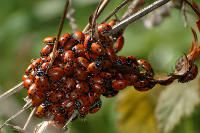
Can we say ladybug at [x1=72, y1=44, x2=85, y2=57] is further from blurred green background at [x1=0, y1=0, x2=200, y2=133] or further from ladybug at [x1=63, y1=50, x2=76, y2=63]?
blurred green background at [x1=0, y1=0, x2=200, y2=133]

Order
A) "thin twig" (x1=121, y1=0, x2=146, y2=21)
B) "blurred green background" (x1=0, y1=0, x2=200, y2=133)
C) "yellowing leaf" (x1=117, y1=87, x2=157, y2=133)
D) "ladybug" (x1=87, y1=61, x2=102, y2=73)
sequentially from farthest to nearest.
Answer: "blurred green background" (x1=0, y1=0, x2=200, y2=133)
"yellowing leaf" (x1=117, y1=87, x2=157, y2=133)
"thin twig" (x1=121, y1=0, x2=146, y2=21)
"ladybug" (x1=87, y1=61, x2=102, y2=73)

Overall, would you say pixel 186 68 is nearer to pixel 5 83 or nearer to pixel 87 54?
pixel 87 54

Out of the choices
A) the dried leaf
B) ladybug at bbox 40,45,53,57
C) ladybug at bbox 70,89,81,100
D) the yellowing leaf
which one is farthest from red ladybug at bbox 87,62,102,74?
the yellowing leaf

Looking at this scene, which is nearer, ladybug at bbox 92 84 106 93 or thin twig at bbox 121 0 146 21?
ladybug at bbox 92 84 106 93

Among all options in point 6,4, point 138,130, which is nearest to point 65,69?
point 138,130

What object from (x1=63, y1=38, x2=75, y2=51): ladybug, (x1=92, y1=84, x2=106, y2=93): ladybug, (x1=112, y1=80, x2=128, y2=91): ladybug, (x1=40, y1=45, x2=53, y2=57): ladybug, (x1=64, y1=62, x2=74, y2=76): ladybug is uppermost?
(x1=40, y1=45, x2=53, y2=57): ladybug

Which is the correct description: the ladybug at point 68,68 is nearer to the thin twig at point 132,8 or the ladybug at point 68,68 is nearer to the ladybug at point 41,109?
the ladybug at point 41,109

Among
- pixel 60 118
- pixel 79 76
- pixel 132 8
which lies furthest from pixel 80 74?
pixel 132 8
